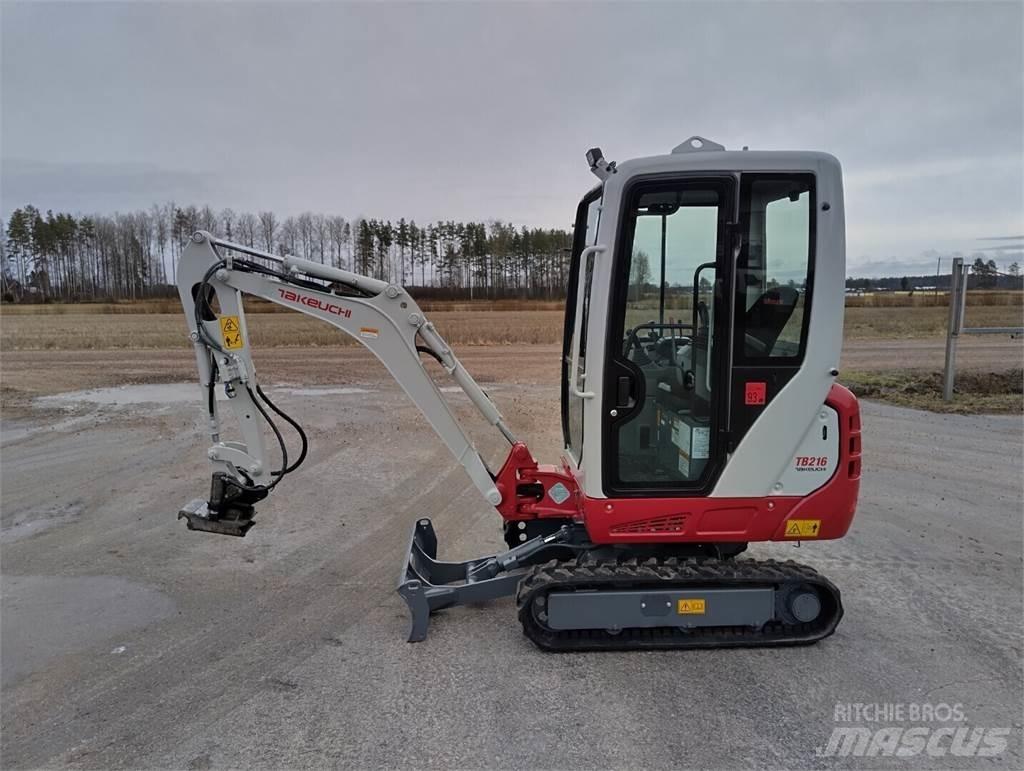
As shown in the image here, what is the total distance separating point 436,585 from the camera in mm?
4559

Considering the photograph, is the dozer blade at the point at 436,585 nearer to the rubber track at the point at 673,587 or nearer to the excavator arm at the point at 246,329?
the rubber track at the point at 673,587

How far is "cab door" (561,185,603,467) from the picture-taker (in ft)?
13.3

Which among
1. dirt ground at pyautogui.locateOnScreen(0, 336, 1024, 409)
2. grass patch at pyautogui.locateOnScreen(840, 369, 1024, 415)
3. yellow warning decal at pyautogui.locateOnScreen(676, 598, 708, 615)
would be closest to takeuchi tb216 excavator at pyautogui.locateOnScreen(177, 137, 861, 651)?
yellow warning decal at pyautogui.locateOnScreen(676, 598, 708, 615)

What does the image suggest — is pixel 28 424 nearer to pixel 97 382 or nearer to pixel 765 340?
pixel 97 382

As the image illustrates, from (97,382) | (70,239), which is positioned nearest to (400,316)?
(97,382)

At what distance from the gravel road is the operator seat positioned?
1.92 meters

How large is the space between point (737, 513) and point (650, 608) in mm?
802

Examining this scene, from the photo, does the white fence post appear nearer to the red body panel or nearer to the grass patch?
the grass patch

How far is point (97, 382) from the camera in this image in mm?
14430

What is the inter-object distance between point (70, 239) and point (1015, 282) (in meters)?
99.2

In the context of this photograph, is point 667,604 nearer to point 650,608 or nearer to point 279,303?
point 650,608

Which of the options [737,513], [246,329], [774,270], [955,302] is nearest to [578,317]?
[774,270]

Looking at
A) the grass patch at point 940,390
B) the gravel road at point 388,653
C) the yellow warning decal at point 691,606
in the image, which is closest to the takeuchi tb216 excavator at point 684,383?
the yellow warning decal at point 691,606

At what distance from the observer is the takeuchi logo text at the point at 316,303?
4262 mm
